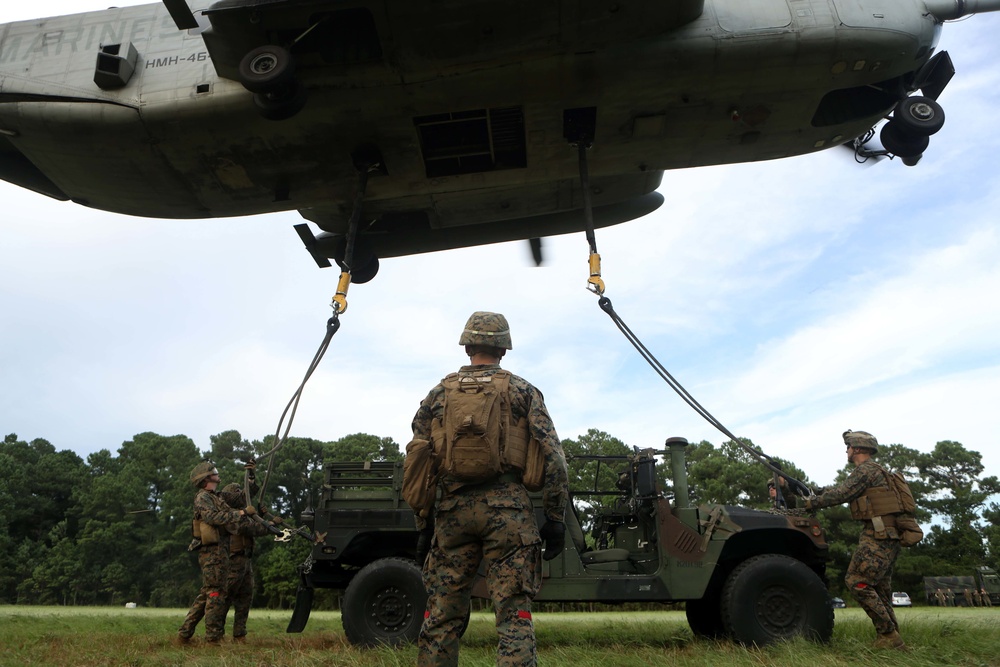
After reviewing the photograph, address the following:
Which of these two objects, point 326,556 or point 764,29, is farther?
point 326,556

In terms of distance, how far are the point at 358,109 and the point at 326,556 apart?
14.4 ft

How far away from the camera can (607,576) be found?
6.77 metres

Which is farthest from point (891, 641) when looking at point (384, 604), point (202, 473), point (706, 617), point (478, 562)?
point (202, 473)

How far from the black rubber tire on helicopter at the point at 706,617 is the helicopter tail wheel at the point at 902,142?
16.0ft

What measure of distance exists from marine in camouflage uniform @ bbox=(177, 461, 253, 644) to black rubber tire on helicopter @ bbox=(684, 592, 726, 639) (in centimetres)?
472

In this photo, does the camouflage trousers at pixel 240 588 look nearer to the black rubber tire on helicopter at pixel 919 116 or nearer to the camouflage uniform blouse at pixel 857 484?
the camouflage uniform blouse at pixel 857 484

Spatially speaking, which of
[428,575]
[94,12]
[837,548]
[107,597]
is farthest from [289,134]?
[107,597]

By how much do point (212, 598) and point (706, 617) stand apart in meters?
5.09

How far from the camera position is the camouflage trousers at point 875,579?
5766mm

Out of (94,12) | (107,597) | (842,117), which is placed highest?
(94,12)

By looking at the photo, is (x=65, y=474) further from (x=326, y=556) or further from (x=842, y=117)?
(x=842, y=117)

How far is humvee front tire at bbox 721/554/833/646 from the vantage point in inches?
244

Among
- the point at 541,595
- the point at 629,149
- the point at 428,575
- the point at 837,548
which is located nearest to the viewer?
the point at 428,575

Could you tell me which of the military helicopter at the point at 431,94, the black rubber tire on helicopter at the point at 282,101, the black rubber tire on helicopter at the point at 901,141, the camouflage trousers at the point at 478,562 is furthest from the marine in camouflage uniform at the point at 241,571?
the black rubber tire on helicopter at the point at 901,141
